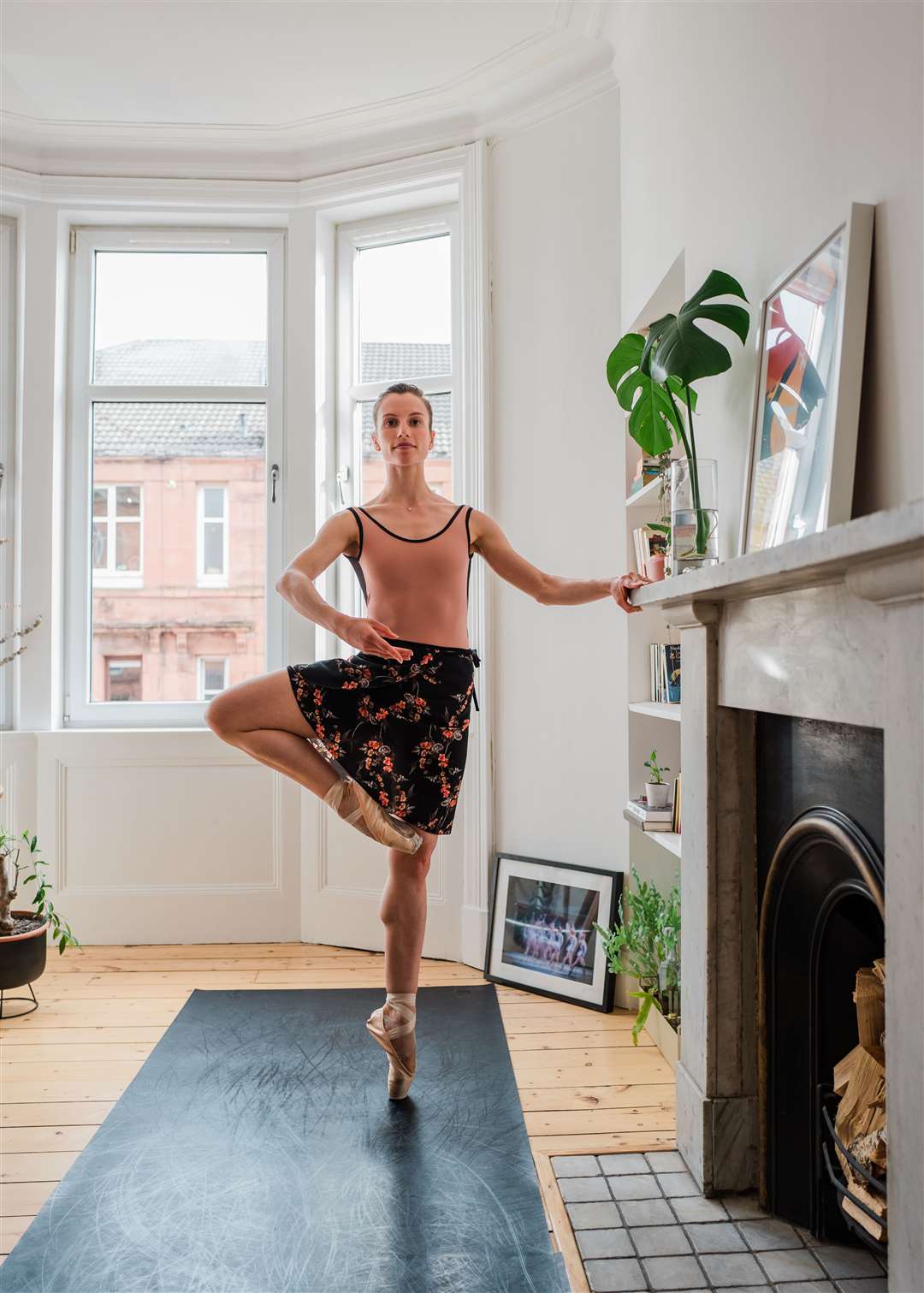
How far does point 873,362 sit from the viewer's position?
1430 mm

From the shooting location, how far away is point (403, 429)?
2.39 metres

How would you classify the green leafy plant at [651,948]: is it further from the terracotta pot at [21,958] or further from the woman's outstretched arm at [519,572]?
the terracotta pot at [21,958]

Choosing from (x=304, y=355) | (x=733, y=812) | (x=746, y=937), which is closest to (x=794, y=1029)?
(x=746, y=937)

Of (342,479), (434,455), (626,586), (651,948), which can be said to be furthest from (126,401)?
(651,948)

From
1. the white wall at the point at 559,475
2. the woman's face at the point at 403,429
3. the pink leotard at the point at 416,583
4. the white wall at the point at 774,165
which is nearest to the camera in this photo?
the white wall at the point at 774,165

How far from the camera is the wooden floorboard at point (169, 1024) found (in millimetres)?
2027

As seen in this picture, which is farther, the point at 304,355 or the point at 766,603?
the point at 304,355

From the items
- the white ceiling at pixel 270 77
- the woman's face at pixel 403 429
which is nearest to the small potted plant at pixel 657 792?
the woman's face at pixel 403 429

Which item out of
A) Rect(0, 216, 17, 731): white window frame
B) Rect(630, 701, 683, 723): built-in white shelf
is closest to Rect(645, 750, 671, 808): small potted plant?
Rect(630, 701, 683, 723): built-in white shelf

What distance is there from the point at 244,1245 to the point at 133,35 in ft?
11.0

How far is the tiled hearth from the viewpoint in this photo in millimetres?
1544

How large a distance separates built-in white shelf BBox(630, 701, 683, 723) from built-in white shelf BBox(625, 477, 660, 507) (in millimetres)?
600

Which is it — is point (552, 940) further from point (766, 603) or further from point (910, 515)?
point (910, 515)

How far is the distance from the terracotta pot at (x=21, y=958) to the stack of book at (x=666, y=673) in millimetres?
2024
